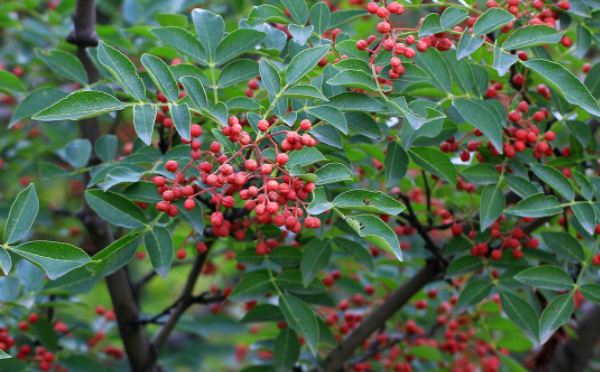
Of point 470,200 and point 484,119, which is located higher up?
point 484,119

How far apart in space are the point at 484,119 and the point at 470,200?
2.06 ft

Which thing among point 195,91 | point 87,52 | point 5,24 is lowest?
point 5,24

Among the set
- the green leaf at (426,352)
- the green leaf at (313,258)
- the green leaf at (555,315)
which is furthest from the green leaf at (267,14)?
the green leaf at (426,352)

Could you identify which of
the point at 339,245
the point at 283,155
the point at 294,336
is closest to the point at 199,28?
the point at 283,155

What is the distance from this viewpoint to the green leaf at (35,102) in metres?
1.69

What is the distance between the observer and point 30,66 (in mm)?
2793

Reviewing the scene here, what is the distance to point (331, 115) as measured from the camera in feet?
4.09

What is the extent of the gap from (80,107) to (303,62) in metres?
0.43

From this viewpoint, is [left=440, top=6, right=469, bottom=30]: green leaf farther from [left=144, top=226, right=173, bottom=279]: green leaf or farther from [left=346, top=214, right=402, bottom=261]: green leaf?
[left=144, top=226, right=173, bottom=279]: green leaf

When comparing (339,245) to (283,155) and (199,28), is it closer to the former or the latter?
(283,155)

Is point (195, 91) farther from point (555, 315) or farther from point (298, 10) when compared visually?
point (555, 315)

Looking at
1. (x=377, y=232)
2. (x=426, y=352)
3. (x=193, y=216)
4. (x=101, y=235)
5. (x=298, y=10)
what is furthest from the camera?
(x=426, y=352)

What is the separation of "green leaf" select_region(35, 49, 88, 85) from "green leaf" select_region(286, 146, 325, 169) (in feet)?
2.93

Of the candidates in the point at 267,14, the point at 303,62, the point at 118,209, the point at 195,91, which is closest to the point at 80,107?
the point at 195,91
